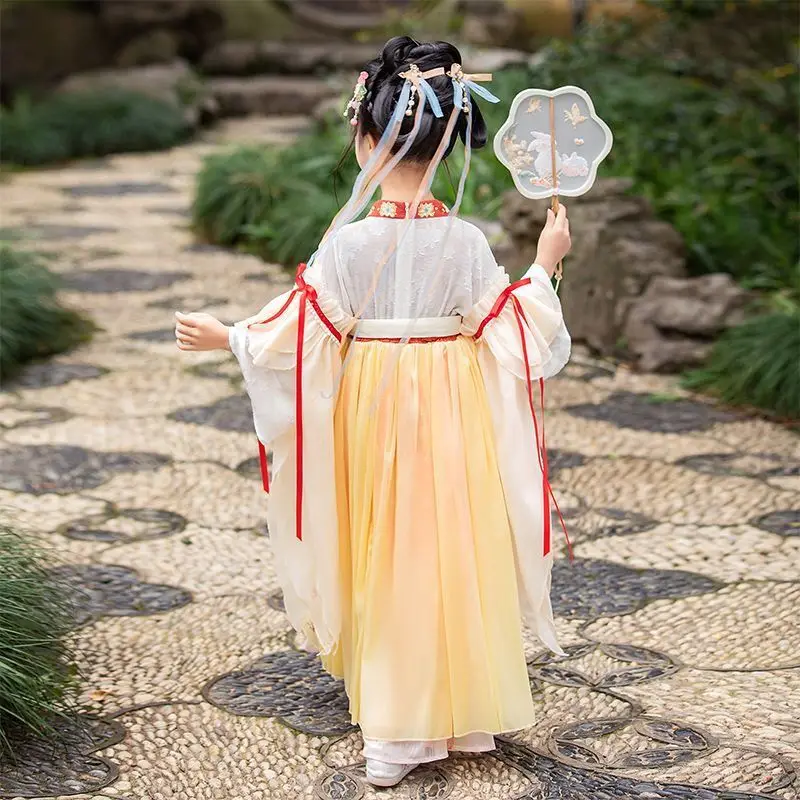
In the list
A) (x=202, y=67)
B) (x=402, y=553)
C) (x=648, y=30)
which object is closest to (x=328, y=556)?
(x=402, y=553)

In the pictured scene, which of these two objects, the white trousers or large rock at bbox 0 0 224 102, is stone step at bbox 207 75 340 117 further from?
the white trousers

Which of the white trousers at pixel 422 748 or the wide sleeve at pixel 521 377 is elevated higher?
the wide sleeve at pixel 521 377

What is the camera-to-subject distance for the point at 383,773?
2488 mm

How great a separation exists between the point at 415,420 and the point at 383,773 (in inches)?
26.5

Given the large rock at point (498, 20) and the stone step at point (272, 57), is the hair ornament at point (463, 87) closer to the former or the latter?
the large rock at point (498, 20)

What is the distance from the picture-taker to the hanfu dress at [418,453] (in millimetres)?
2498

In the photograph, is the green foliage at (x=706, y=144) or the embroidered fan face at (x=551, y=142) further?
the green foliage at (x=706, y=144)

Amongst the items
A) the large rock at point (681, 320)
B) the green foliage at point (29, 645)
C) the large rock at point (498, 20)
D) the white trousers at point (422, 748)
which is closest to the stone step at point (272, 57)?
the large rock at point (498, 20)

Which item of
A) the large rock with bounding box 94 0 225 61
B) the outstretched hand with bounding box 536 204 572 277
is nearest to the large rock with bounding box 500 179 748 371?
the outstretched hand with bounding box 536 204 572 277

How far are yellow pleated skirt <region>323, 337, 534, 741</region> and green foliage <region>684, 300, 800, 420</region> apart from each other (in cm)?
272

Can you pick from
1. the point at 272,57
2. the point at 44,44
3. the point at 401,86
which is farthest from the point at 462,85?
the point at 272,57

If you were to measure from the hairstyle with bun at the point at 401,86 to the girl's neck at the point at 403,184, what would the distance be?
0.03m

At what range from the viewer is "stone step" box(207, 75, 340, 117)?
41.7 feet

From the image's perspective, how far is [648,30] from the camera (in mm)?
10133
